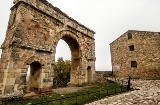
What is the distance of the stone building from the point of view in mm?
18453

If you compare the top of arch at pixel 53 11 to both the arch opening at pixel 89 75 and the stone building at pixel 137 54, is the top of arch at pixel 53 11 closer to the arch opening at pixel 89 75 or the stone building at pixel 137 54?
the arch opening at pixel 89 75

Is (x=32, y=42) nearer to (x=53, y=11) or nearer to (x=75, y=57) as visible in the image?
(x=53, y=11)

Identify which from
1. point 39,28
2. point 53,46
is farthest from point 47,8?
point 53,46

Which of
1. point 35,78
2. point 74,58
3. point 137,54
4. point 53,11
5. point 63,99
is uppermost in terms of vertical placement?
point 53,11

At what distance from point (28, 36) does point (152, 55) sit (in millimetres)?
16509

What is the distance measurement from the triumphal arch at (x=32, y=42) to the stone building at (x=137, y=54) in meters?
11.9

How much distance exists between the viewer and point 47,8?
9.30m

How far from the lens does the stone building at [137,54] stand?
60.5ft

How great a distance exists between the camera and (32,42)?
26.4 feet

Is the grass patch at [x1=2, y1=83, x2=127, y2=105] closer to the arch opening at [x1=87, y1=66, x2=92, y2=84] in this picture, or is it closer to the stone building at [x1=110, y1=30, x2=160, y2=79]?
the arch opening at [x1=87, y1=66, x2=92, y2=84]

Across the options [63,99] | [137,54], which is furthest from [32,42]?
[137,54]

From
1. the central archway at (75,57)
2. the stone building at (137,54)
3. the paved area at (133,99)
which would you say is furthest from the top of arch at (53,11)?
the stone building at (137,54)

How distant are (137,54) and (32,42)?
1606 cm

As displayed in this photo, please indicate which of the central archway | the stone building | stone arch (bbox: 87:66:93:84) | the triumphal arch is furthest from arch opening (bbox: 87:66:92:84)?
the stone building
